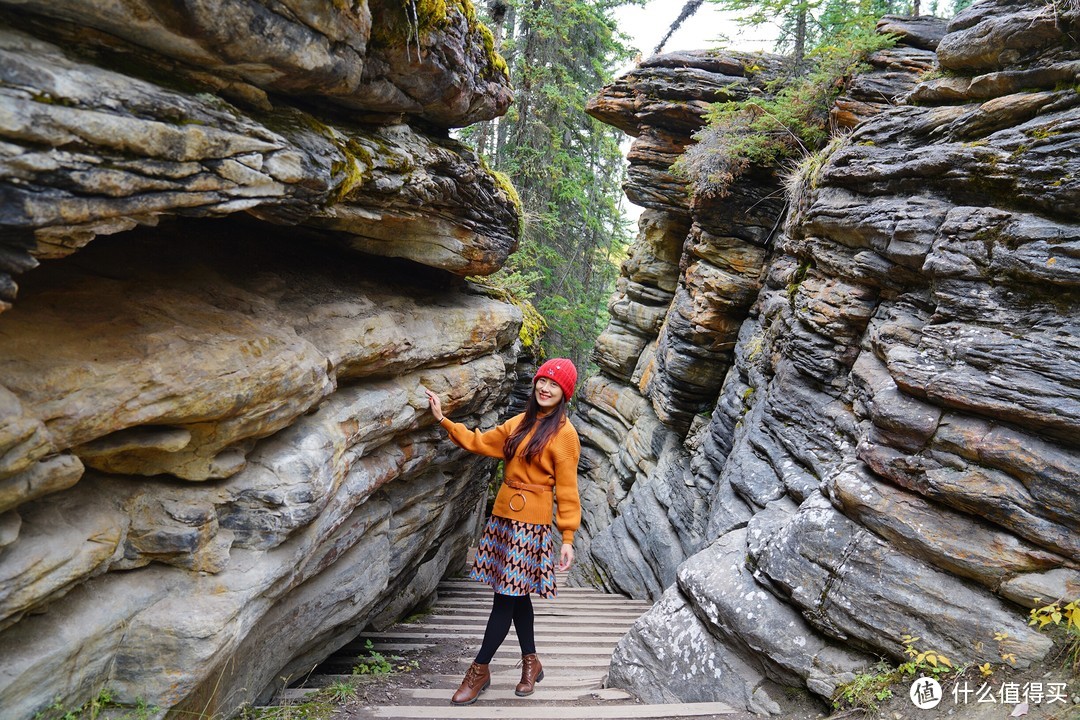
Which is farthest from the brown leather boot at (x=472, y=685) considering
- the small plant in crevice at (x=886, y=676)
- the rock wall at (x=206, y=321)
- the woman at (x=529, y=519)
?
the small plant in crevice at (x=886, y=676)

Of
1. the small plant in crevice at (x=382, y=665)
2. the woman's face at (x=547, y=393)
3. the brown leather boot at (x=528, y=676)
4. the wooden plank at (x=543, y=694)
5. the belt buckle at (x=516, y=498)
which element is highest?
the woman's face at (x=547, y=393)

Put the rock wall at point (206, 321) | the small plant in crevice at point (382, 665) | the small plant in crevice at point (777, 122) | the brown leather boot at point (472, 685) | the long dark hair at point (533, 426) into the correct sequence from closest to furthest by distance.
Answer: the rock wall at point (206, 321) < the brown leather boot at point (472, 685) < the long dark hair at point (533, 426) < the small plant in crevice at point (382, 665) < the small plant in crevice at point (777, 122)

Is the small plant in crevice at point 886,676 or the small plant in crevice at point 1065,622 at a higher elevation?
the small plant in crevice at point 1065,622

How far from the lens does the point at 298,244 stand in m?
6.18

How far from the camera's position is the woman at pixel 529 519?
514cm

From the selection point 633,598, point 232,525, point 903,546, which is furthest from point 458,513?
point 903,546

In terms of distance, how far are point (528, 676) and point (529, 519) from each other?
1447mm

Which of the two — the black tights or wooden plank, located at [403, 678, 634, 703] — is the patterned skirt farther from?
wooden plank, located at [403, 678, 634, 703]

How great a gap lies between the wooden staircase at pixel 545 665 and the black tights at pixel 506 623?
42cm

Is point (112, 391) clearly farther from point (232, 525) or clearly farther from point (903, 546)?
point (903, 546)

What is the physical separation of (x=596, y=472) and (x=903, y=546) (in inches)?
467

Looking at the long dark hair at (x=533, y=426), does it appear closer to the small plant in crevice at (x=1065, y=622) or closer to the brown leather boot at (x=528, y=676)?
the brown leather boot at (x=528, y=676)

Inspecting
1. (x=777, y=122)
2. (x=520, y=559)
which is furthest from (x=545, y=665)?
(x=777, y=122)

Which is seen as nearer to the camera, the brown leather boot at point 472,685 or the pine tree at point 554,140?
the brown leather boot at point 472,685
